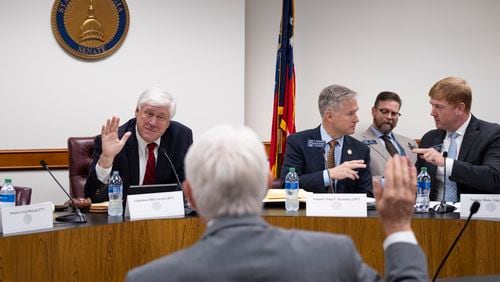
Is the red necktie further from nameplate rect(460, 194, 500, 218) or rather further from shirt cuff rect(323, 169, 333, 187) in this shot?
nameplate rect(460, 194, 500, 218)

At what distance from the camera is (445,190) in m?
3.76

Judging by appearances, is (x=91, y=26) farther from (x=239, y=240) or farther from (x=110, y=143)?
(x=239, y=240)

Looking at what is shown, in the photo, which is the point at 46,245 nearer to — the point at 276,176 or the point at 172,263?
the point at 172,263

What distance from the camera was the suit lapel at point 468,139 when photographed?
3.73 m

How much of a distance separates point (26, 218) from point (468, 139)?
2300mm

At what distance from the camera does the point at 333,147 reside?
13.5ft

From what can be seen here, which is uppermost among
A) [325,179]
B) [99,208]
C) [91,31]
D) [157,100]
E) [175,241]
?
[91,31]

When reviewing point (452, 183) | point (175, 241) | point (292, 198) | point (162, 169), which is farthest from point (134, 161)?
point (452, 183)

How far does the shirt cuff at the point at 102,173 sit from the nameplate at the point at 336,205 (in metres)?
1.11

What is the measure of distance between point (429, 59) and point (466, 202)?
3202 mm

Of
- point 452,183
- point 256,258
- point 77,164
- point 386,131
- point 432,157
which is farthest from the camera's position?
point 386,131

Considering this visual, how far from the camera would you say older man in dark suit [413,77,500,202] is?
11.8ft

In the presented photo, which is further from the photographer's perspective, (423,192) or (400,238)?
(423,192)

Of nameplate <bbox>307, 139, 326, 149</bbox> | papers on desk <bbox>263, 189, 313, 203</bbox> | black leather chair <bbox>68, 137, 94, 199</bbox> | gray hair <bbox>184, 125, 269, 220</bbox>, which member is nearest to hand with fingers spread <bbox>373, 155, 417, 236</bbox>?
gray hair <bbox>184, 125, 269, 220</bbox>
